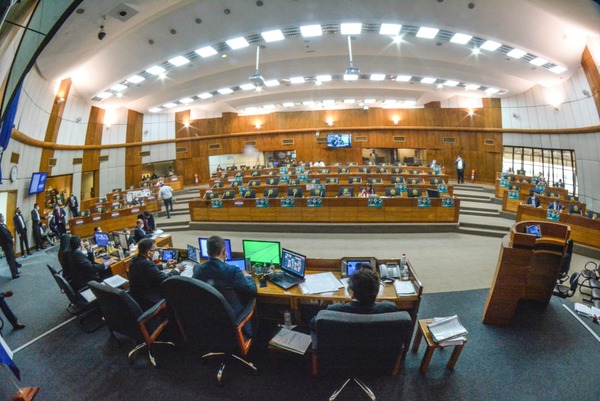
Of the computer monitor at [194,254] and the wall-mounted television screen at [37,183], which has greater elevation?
the wall-mounted television screen at [37,183]

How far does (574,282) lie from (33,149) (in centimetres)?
1350

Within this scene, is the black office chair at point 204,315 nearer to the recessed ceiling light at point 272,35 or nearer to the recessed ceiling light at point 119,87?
the recessed ceiling light at point 272,35

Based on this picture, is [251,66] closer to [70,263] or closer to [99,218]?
[99,218]

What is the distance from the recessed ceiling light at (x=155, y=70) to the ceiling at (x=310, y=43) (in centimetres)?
28

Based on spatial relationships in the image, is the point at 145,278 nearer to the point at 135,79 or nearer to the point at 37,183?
the point at 37,183

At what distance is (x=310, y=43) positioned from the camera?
8148 millimetres

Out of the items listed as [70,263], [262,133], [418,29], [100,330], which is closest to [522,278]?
[100,330]

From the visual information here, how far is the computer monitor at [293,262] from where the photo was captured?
3066 mm

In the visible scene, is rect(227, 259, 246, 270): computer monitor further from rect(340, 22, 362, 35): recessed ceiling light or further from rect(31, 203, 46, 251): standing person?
rect(31, 203, 46, 251): standing person

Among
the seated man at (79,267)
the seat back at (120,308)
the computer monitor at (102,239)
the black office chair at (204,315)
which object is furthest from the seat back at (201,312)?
the computer monitor at (102,239)

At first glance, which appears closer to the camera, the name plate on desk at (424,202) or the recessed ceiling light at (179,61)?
the name plate on desk at (424,202)

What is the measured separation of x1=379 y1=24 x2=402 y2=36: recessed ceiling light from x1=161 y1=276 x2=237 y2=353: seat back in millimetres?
7785

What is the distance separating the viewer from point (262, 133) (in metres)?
16.8

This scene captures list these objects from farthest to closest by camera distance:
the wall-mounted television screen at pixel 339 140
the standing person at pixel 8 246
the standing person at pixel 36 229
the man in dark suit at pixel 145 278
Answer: the wall-mounted television screen at pixel 339 140 < the standing person at pixel 36 229 < the standing person at pixel 8 246 < the man in dark suit at pixel 145 278
